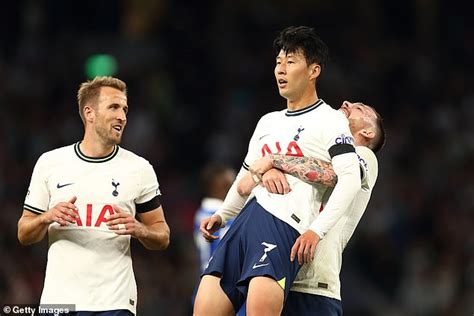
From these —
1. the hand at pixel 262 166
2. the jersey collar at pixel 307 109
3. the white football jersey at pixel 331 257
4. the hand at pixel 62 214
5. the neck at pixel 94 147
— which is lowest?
the white football jersey at pixel 331 257

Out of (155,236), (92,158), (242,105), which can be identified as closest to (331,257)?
(155,236)

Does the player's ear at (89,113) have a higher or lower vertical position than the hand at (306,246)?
higher

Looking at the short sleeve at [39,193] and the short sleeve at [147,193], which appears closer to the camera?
the short sleeve at [39,193]

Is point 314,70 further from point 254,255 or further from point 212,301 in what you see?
point 212,301

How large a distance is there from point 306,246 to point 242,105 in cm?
962

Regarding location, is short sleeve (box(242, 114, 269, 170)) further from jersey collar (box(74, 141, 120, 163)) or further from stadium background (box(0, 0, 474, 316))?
stadium background (box(0, 0, 474, 316))

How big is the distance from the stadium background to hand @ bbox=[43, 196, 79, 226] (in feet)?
15.1

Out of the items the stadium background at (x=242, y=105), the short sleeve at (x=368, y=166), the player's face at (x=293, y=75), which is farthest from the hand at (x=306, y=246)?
the stadium background at (x=242, y=105)

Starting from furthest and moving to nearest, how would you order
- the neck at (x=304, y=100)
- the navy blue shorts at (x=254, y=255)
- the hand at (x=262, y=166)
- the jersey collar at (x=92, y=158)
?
the jersey collar at (x=92, y=158)
the neck at (x=304, y=100)
the hand at (x=262, y=166)
the navy blue shorts at (x=254, y=255)

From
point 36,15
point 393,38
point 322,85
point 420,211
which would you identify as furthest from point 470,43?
point 36,15

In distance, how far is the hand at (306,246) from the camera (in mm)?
5555

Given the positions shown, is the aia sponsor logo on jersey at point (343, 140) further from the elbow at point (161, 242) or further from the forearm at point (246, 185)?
the elbow at point (161, 242)

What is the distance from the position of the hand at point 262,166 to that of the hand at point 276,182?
0.04 m

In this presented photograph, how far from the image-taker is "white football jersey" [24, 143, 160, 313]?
603 cm
